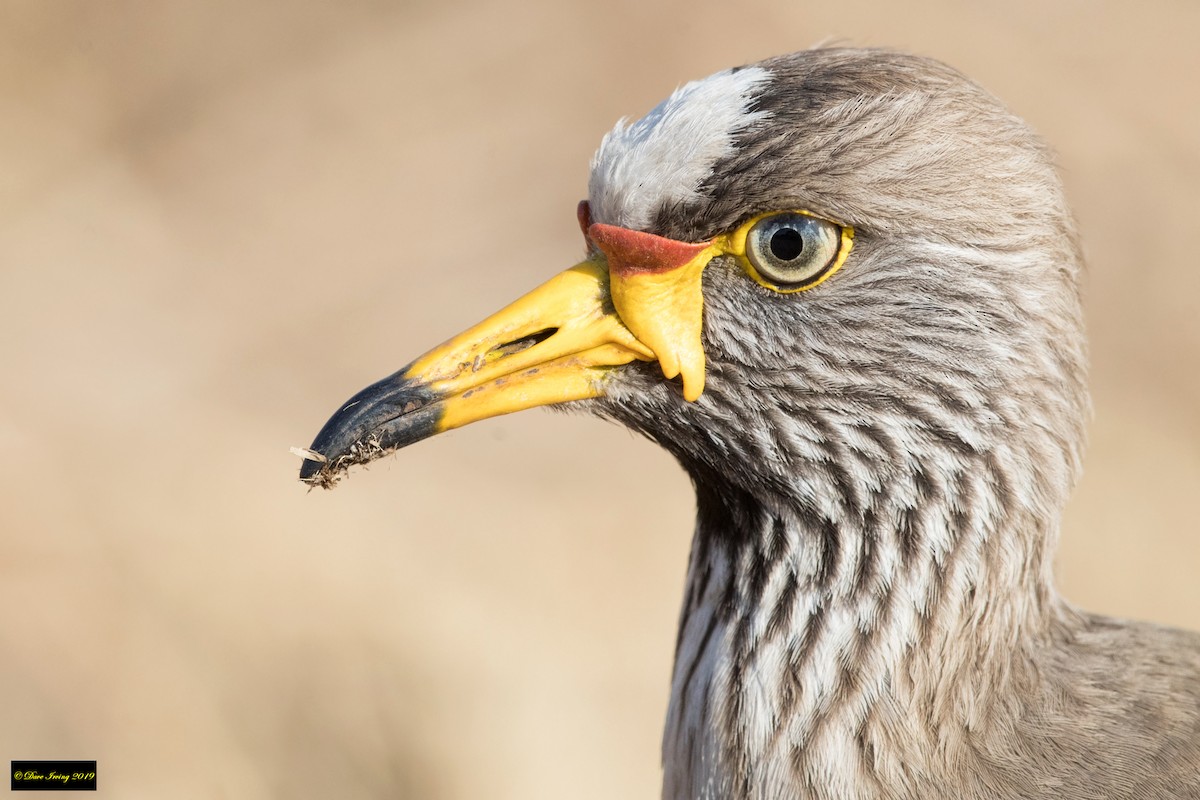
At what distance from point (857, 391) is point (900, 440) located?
18 centimetres

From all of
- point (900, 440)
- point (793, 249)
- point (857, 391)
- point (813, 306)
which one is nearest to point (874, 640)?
point (900, 440)

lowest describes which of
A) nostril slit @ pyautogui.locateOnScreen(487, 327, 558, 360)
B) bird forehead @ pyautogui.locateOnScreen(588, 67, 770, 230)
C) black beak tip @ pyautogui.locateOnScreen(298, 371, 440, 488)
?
black beak tip @ pyautogui.locateOnScreen(298, 371, 440, 488)

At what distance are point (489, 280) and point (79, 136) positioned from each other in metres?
3.08

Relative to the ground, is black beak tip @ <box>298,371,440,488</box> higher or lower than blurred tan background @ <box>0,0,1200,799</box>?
lower

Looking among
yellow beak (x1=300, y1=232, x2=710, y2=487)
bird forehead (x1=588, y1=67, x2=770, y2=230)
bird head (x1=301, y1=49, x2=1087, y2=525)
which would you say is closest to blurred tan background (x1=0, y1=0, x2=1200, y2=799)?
bird head (x1=301, y1=49, x2=1087, y2=525)

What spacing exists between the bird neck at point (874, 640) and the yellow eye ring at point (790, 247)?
0.64m

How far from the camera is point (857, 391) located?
3.56m

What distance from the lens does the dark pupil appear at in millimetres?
3502

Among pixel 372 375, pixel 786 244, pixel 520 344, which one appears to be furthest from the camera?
pixel 372 375

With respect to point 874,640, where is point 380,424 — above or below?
above

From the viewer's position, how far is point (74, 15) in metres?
9.62

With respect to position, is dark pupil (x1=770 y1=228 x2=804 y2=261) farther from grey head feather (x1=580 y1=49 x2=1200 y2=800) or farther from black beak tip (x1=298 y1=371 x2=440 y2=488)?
black beak tip (x1=298 y1=371 x2=440 y2=488)

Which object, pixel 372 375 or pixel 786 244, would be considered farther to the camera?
pixel 372 375

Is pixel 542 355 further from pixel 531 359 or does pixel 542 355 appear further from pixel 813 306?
pixel 813 306
